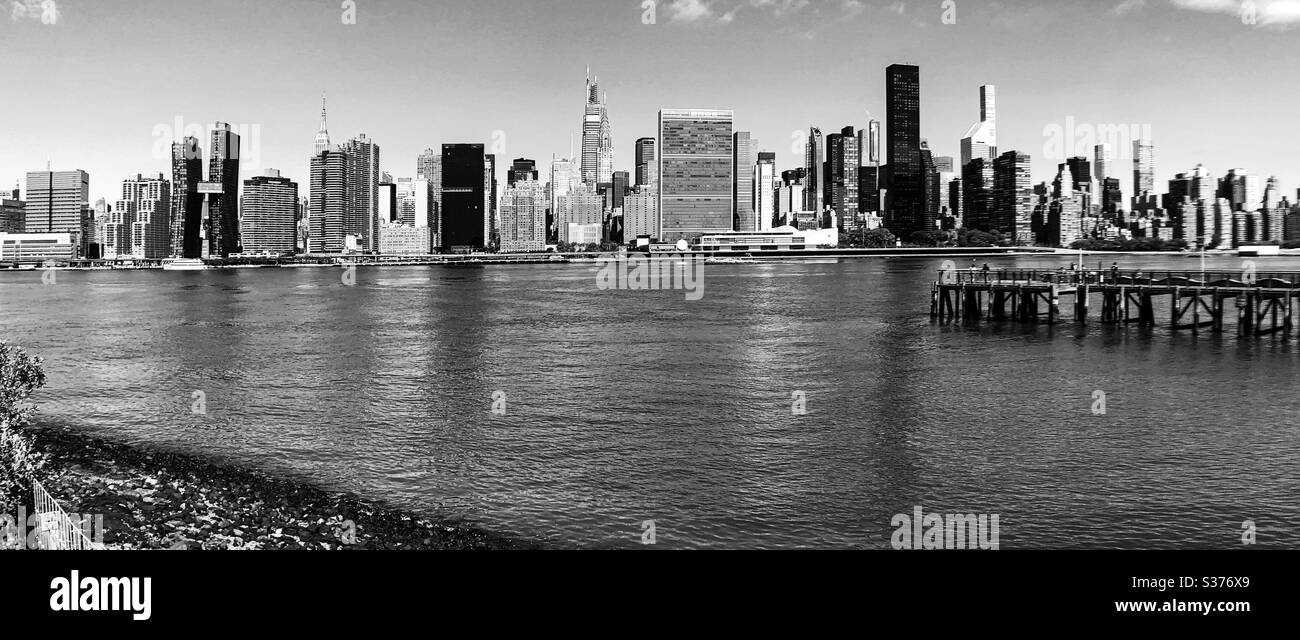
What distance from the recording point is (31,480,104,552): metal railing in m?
11.8

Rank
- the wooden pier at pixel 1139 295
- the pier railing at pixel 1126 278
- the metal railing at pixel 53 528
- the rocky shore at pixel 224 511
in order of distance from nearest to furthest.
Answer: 1. the metal railing at pixel 53 528
2. the rocky shore at pixel 224 511
3. the wooden pier at pixel 1139 295
4. the pier railing at pixel 1126 278

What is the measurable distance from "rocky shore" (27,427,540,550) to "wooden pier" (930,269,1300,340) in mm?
43950

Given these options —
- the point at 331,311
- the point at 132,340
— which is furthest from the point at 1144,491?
the point at 331,311

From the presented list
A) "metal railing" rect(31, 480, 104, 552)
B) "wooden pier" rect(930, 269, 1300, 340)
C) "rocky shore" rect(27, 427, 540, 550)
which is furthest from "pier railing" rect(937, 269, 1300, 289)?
"metal railing" rect(31, 480, 104, 552)

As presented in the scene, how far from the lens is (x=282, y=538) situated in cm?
1616

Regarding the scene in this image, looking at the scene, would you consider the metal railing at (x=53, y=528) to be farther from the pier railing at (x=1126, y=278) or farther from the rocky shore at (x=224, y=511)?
the pier railing at (x=1126, y=278)

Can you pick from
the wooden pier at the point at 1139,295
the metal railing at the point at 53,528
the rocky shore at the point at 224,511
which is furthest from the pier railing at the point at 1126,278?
Result: the metal railing at the point at 53,528

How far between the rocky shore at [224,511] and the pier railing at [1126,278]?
46.6m

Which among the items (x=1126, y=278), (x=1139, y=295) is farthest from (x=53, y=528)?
(x=1126, y=278)

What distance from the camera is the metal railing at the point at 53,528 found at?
11755 mm

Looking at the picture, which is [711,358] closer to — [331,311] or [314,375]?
[314,375]

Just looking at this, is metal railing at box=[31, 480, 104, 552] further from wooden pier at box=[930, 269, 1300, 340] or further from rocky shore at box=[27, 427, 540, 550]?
wooden pier at box=[930, 269, 1300, 340]
